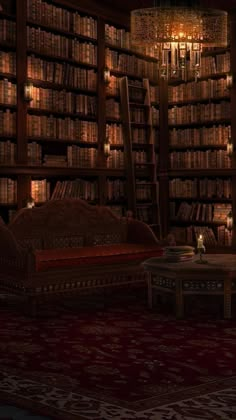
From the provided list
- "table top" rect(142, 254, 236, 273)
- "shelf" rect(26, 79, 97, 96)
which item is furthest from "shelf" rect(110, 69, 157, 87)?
"table top" rect(142, 254, 236, 273)

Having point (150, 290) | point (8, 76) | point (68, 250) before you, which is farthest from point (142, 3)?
point (150, 290)

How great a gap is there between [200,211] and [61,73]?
9.17 ft

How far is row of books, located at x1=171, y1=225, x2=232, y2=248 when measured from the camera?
952 cm

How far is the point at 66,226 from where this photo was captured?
7.37 meters

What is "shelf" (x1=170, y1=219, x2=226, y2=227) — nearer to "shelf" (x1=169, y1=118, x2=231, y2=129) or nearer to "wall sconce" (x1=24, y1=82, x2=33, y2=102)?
"shelf" (x1=169, y1=118, x2=231, y2=129)

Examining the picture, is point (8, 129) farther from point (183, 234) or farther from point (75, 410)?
point (75, 410)

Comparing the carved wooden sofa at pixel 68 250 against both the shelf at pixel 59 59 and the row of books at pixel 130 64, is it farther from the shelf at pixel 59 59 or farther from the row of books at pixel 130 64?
the row of books at pixel 130 64

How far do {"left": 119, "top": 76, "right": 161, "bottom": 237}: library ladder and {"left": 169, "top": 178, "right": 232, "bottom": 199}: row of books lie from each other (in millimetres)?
412

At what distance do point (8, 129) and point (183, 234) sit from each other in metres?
3.20

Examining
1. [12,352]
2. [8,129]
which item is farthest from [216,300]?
[8,129]

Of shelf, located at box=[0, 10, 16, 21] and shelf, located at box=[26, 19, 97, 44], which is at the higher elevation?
shelf, located at box=[0, 10, 16, 21]

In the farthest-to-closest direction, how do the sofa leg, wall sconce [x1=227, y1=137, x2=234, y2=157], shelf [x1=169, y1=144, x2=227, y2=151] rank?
1. shelf [x1=169, y1=144, x2=227, y2=151]
2. wall sconce [x1=227, y1=137, x2=234, y2=157]
3. the sofa leg

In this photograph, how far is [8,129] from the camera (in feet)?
26.5

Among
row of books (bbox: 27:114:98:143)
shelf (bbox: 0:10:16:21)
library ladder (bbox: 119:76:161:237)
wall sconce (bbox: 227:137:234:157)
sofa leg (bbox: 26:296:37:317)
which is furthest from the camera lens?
library ladder (bbox: 119:76:161:237)
